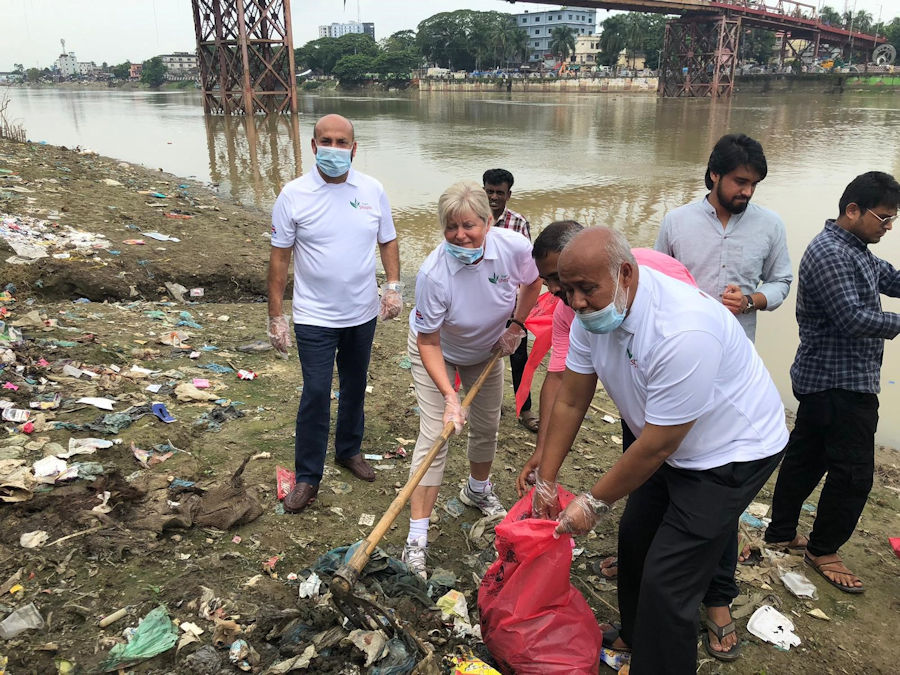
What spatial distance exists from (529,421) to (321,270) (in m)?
1.94

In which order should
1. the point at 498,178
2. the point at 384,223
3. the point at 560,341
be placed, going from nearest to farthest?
the point at 560,341
the point at 384,223
the point at 498,178

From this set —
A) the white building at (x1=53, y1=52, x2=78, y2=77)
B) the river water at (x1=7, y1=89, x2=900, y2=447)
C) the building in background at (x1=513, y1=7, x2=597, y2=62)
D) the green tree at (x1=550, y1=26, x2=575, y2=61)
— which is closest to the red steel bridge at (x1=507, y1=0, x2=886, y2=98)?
the river water at (x1=7, y1=89, x2=900, y2=447)

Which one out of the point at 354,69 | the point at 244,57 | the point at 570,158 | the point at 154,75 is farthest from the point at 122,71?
the point at 570,158

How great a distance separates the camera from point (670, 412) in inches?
62.7

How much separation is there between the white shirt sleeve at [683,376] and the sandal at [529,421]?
257 cm

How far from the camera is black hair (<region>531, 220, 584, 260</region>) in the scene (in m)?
2.18

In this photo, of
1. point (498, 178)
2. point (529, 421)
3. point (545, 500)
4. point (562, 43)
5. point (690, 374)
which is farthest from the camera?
point (562, 43)

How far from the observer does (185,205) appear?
9.07m

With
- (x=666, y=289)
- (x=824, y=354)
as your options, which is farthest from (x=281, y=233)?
(x=824, y=354)

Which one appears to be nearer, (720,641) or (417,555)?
(720,641)

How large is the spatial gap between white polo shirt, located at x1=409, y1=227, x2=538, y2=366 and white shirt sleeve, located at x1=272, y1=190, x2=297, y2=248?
2.38 ft

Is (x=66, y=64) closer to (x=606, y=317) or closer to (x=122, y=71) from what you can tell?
(x=122, y=71)

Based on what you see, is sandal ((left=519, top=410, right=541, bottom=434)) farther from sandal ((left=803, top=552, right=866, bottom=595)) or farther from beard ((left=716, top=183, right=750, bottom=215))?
beard ((left=716, top=183, right=750, bottom=215))

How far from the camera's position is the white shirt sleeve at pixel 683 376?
154cm
